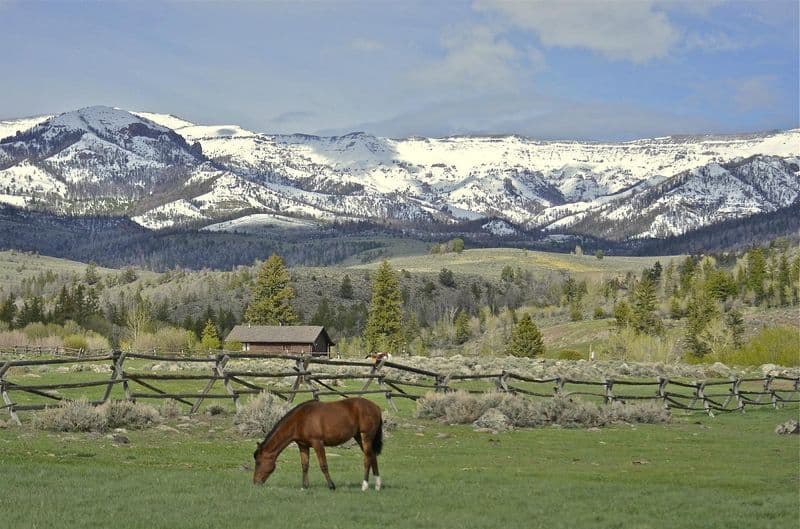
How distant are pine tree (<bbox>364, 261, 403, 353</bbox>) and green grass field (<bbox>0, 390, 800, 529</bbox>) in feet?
226

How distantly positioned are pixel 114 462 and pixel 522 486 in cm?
792

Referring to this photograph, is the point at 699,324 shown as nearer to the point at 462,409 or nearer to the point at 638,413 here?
the point at 638,413

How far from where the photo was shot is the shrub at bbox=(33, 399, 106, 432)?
74.0ft

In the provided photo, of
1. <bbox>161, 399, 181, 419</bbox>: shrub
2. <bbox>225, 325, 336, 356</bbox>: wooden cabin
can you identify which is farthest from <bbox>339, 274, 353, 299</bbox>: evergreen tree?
<bbox>161, 399, 181, 419</bbox>: shrub

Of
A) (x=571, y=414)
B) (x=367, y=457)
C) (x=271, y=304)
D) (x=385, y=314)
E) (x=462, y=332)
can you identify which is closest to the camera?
(x=367, y=457)

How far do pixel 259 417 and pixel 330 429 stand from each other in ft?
31.5

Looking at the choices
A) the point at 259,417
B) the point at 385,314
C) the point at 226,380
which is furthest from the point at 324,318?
the point at 259,417

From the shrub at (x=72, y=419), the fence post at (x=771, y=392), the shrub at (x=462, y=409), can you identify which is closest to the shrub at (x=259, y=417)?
the shrub at (x=72, y=419)

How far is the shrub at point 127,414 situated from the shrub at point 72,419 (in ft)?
0.90

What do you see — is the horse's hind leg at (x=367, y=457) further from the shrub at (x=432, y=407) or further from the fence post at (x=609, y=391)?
the fence post at (x=609, y=391)

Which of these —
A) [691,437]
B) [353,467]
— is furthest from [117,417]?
[691,437]

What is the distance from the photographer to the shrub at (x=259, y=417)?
23891 millimetres

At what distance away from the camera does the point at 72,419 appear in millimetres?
22547

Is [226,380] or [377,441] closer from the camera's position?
[377,441]
